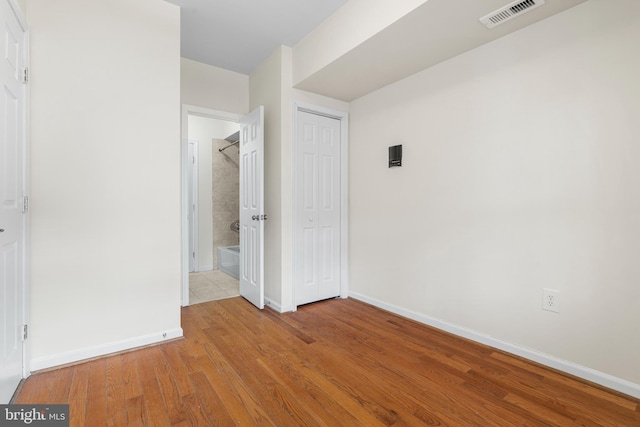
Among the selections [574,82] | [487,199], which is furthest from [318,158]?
[574,82]

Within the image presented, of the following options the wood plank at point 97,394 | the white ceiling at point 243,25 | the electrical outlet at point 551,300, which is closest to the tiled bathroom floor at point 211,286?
the wood plank at point 97,394

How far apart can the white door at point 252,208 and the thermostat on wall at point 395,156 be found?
127 cm

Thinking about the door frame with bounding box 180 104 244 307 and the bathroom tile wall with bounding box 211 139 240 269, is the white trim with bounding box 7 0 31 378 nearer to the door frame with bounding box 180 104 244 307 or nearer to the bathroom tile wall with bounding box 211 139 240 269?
the door frame with bounding box 180 104 244 307

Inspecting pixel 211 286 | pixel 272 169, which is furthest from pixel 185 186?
pixel 211 286

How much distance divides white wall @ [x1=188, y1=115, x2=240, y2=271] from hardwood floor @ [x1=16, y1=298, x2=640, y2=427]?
2541 mm

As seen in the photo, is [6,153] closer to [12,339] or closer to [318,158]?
[12,339]

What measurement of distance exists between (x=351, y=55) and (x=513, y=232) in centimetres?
183

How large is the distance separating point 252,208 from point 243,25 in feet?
5.60

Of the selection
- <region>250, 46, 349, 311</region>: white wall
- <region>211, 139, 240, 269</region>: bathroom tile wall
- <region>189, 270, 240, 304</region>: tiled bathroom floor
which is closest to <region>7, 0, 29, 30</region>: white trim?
<region>250, 46, 349, 311</region>: white wall

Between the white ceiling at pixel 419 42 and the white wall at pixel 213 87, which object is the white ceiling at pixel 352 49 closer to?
the white ceiling at pixel 419 42

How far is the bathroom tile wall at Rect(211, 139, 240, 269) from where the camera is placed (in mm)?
5012

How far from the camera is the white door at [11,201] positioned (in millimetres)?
1537

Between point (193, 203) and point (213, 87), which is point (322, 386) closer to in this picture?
point (213, 87)

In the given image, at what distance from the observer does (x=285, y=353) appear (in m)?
2.17
